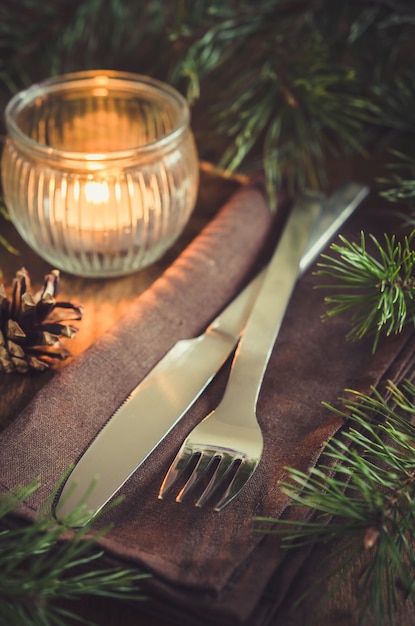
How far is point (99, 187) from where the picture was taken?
0.44m

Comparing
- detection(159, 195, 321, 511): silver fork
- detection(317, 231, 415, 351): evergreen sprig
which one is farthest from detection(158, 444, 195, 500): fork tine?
detection(317, 231, 415, 351): evergreen sprig

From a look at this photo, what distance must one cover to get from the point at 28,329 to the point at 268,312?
0.47ft

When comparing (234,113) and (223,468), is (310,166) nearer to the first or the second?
(234,113)

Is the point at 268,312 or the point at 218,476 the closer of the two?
the point at 218,476

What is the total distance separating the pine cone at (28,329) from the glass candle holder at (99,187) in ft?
0.21

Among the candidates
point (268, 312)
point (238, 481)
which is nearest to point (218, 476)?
point (238, 481)

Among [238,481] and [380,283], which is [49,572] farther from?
[380,283]

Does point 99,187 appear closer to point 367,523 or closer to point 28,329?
point 28,329

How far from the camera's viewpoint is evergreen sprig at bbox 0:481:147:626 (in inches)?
10.5

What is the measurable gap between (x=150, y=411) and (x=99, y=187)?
6.0 inches

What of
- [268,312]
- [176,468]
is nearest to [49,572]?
[176,468]

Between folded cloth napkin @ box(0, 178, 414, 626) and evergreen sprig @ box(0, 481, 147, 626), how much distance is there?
0.03 feet

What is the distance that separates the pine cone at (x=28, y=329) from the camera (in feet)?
1.28

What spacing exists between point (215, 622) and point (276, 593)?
3 cm
